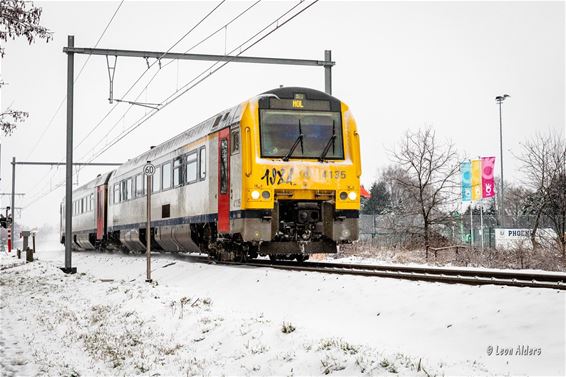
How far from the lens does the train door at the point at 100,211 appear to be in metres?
32.0

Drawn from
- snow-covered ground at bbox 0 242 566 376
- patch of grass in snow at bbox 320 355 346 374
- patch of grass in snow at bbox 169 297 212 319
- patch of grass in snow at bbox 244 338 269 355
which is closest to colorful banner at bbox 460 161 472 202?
snow-covered ground at bbox 0 242 566 376

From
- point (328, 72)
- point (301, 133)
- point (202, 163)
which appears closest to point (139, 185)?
point (202, 163)

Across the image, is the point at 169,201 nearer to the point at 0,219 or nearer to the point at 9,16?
the point at 9,16

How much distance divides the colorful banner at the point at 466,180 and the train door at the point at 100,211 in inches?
633

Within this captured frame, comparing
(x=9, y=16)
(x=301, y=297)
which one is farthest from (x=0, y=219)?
(x=301, y=297)

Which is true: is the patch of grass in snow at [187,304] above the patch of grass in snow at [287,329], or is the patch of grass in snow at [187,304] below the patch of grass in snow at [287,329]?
below

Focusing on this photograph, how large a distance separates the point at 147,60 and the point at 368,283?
11454mm

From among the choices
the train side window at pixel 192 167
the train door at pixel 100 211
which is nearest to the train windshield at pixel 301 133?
the train side window at pixel 192 167

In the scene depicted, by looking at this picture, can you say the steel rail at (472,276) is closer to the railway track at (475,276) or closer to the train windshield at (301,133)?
the railway track at (475,276)

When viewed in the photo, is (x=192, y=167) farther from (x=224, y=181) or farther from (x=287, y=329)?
(x=287, y=329)

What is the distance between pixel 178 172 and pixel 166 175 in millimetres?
1511

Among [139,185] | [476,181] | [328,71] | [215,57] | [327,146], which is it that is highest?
[328,71]

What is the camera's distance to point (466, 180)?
28.5 metres

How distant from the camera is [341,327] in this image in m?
8.64
